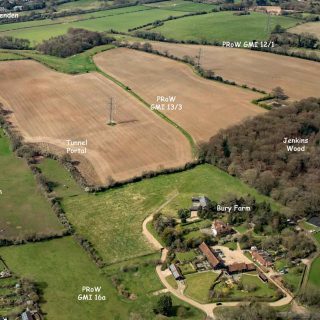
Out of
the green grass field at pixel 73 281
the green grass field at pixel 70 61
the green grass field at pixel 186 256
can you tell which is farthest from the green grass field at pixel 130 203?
the green grass field at pixel 70 61

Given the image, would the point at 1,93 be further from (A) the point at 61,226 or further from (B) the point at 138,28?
(B) the point at 138,28

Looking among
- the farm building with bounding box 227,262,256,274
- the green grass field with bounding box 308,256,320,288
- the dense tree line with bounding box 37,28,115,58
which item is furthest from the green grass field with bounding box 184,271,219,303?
the dense tree line with bounding box 37,28,115,58

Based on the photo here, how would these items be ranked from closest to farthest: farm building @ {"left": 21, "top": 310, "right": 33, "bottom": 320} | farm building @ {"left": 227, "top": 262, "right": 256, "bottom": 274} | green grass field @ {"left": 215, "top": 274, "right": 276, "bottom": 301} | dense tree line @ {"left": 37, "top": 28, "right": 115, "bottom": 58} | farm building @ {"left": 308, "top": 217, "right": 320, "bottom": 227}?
1. farm building @ {"left": 21, "top": 310, "right": 33, "bottom": 320}
2. green grass field @ {"left": 215, "top": 274, "right": 276, "bottom": 301}
3. farm building @ {"left": 227, "top": 262, "right": 256, "bottom": 274}
4. farm building @ {"left": 308, "top": 217, "right": 320, "bottom": 227}
5. dense tree line @ {"left": 37, "top": 28, "right": 115, "bottom": 58}

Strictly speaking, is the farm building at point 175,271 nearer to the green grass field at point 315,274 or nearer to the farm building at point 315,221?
the green grass field at point 315,274

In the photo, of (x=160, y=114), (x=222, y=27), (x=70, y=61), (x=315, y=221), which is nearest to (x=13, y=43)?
(x=70, y=61)

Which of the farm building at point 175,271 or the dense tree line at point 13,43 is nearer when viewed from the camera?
the farm building at point 175,271

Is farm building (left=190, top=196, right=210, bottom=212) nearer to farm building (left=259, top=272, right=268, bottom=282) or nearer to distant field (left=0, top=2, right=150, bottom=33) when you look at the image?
farm building (left=259, top=272, right=268, bottom=282)
